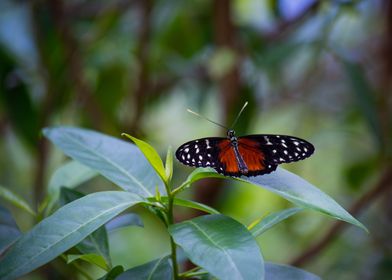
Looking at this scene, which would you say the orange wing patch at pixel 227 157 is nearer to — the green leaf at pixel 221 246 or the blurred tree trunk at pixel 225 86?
the green leaf at pixel 221 246

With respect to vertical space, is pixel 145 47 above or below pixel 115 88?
above

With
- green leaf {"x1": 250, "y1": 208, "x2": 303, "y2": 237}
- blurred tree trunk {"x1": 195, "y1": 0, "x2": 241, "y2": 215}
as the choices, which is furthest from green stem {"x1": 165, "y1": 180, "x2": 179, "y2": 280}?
blurred tree trunk {"x1": 195, "y1": 0, "x2": 241, "y2": 215}

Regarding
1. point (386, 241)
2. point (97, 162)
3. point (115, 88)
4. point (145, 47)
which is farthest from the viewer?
point (115, 88)

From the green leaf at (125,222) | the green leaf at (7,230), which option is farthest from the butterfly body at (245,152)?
the green leaf at (7,230)

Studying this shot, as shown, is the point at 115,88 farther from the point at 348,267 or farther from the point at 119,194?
the point at 119,194

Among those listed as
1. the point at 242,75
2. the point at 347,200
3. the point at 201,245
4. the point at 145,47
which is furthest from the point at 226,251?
the point at 347,200

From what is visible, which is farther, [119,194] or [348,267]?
[348,267]

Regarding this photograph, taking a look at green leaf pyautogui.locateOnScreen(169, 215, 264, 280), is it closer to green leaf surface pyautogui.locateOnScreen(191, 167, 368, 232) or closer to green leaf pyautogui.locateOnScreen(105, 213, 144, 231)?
green leaf surface pyautogui.locateOnScreen(191, 167, 368, 232)
